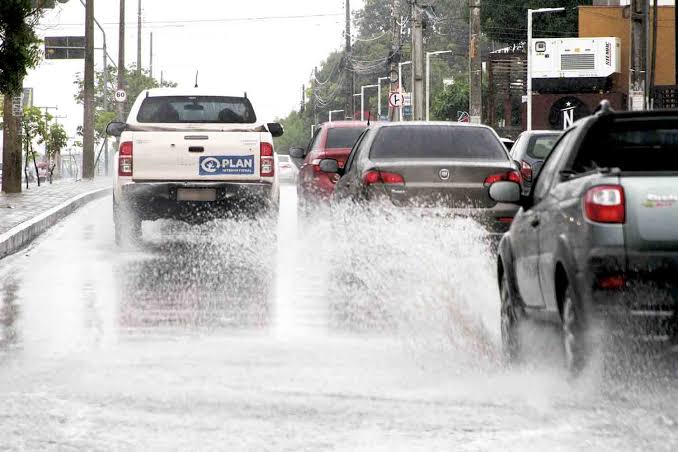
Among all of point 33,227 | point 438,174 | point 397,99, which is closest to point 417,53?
point 397,99

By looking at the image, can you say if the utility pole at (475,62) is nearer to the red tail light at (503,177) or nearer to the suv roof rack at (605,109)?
the red tail light at (503,177)

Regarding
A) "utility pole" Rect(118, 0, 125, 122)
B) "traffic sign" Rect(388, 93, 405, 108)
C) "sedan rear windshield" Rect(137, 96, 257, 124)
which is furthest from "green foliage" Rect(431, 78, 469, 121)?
"sedan rear windshield" Rect(137, 96, 257, 124)

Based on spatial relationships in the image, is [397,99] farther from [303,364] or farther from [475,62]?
[303,364]

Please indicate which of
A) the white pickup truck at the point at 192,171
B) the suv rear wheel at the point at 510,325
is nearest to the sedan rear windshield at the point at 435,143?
the white pickup truck at the point at 192,171

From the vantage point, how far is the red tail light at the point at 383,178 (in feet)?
47.4

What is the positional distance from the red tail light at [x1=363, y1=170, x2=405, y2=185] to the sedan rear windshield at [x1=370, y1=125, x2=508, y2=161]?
701 mm

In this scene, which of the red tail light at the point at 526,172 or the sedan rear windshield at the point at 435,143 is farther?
the red tail light at the point at 526,172

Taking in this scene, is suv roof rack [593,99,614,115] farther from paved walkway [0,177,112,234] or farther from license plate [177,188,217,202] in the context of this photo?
paved walkway [0,177,112,234]

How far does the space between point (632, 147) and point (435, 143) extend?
7.41 metres

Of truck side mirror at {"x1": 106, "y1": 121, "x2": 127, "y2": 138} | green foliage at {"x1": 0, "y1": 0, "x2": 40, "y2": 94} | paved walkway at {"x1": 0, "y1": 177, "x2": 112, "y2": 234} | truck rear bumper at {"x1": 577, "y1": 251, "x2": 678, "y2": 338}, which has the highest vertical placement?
green foliage at {"x1": 0, "y1": 0, "x2": 40, "y2": 94}

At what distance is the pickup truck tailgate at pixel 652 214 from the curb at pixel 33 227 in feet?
38.6

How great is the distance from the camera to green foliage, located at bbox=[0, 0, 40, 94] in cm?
2281

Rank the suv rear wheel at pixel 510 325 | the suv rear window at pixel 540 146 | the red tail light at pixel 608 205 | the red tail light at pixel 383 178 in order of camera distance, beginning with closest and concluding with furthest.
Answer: the red tail light at pixel 608 205 → the suv rear wheel at pixel 510 325 → the red tail light at pixel 383 178 → the suv rear window at pixel 540 146

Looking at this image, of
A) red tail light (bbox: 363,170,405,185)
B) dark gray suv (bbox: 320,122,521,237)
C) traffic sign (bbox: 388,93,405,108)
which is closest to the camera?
dark gray suv (bbox: 320,122,521,237)
